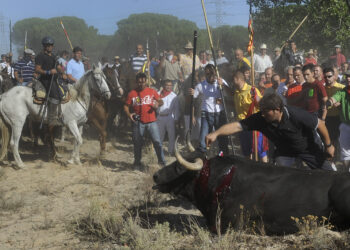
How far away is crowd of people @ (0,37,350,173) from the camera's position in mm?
6031

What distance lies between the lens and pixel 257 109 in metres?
8.44

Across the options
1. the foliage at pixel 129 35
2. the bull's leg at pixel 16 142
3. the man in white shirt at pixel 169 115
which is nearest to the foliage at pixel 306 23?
the man in white shirt at pixel 169 115

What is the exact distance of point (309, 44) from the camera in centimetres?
2262

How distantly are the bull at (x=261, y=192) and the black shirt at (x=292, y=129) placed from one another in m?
0.66

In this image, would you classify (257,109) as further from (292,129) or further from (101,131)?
(101,131)

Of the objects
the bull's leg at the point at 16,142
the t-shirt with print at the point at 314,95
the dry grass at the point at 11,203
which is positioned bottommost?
the dry grass at the point at 11,203

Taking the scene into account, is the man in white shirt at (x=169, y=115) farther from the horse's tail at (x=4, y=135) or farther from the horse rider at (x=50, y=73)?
the horse's tail at (x=4, y=135)

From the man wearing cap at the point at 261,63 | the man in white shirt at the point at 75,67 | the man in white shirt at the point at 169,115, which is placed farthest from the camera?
the man wearing cap at the point at 261,63

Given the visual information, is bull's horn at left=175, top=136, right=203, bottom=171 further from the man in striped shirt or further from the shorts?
the man in striped shirt

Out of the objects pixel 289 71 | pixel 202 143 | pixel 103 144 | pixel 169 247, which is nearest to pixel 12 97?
pixel 103 144

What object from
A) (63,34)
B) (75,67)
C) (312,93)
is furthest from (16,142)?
(63,34)

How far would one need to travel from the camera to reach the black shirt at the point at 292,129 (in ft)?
19.3

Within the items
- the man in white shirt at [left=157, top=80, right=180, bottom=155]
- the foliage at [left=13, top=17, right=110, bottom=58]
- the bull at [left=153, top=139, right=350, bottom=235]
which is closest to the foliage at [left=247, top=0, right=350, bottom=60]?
the man in white shirt at [left=157, top=80, right=180, bottom=155]

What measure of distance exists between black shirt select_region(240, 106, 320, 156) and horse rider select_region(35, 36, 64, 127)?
596 cm
